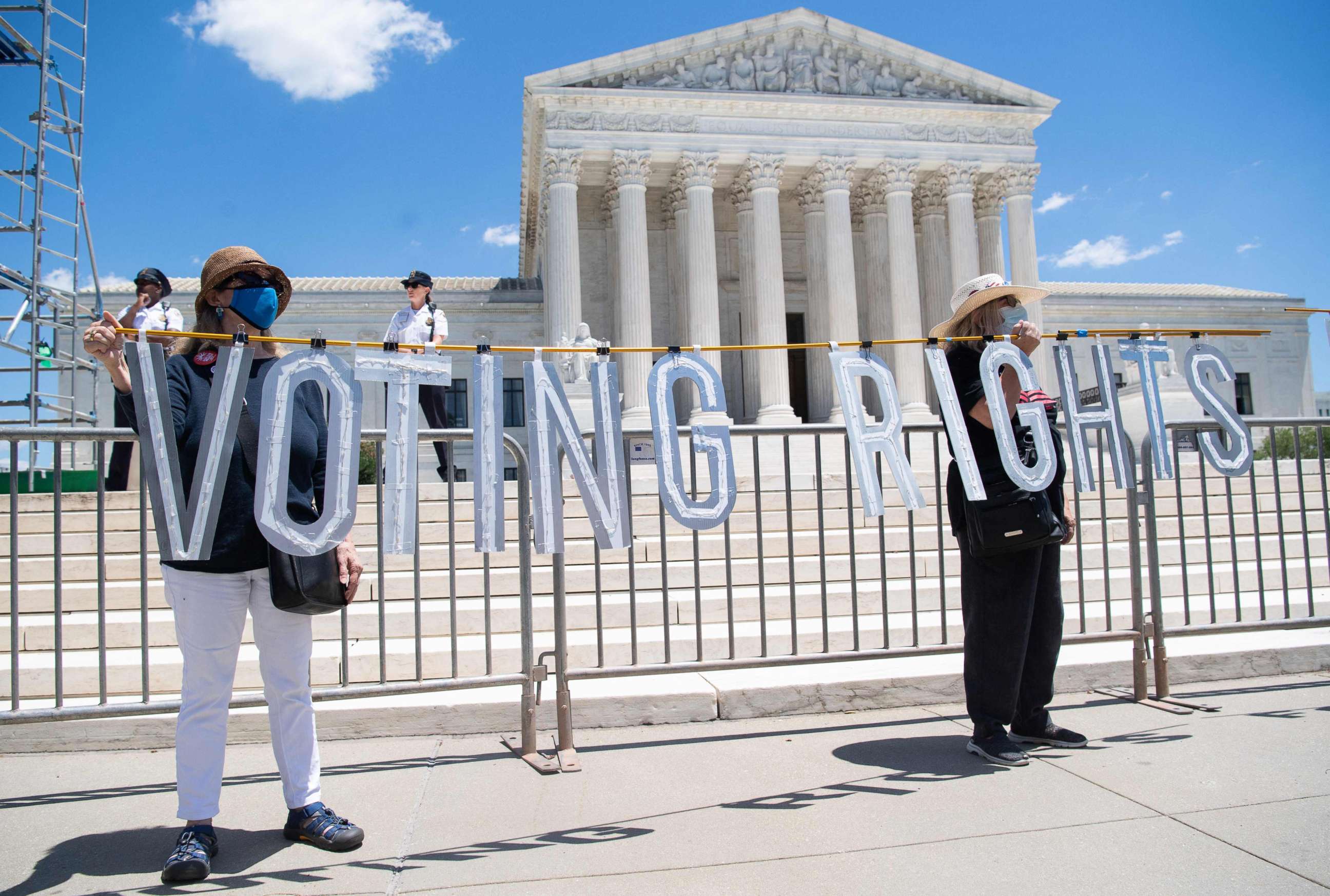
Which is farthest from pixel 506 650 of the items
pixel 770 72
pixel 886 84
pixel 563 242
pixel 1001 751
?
pixel 886 84

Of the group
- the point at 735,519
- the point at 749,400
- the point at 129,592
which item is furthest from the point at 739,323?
the point at 129,592

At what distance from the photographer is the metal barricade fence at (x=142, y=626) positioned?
3941mm

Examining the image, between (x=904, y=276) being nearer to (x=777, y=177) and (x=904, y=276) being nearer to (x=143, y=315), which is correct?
(x=777, y=177)

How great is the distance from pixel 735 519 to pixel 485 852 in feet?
16.2

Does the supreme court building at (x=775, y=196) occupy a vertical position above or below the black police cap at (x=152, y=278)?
above

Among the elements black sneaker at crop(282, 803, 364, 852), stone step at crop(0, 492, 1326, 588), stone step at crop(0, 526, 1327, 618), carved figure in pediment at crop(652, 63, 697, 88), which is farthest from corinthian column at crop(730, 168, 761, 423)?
black sneaker at crop(282, 803, 364, 852)

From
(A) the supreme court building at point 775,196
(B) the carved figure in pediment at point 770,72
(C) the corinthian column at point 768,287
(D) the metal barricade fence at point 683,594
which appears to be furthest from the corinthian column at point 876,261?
(D) the metal barricade fence at point 683,594

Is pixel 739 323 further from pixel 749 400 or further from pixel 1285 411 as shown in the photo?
pixel 1285 411

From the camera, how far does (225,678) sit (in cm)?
310

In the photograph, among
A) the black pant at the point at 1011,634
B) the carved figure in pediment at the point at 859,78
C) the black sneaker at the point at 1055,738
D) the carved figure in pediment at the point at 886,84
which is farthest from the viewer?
the carved figure in pediment at the point at 886,84

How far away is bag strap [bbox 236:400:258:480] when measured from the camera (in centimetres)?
320

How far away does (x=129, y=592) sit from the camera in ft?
19.7

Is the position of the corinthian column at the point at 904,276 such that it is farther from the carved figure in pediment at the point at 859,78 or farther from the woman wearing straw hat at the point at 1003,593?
the woman wearing straw hat at the point at 1003,593

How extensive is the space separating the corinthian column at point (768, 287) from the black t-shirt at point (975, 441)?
65.6 ft
